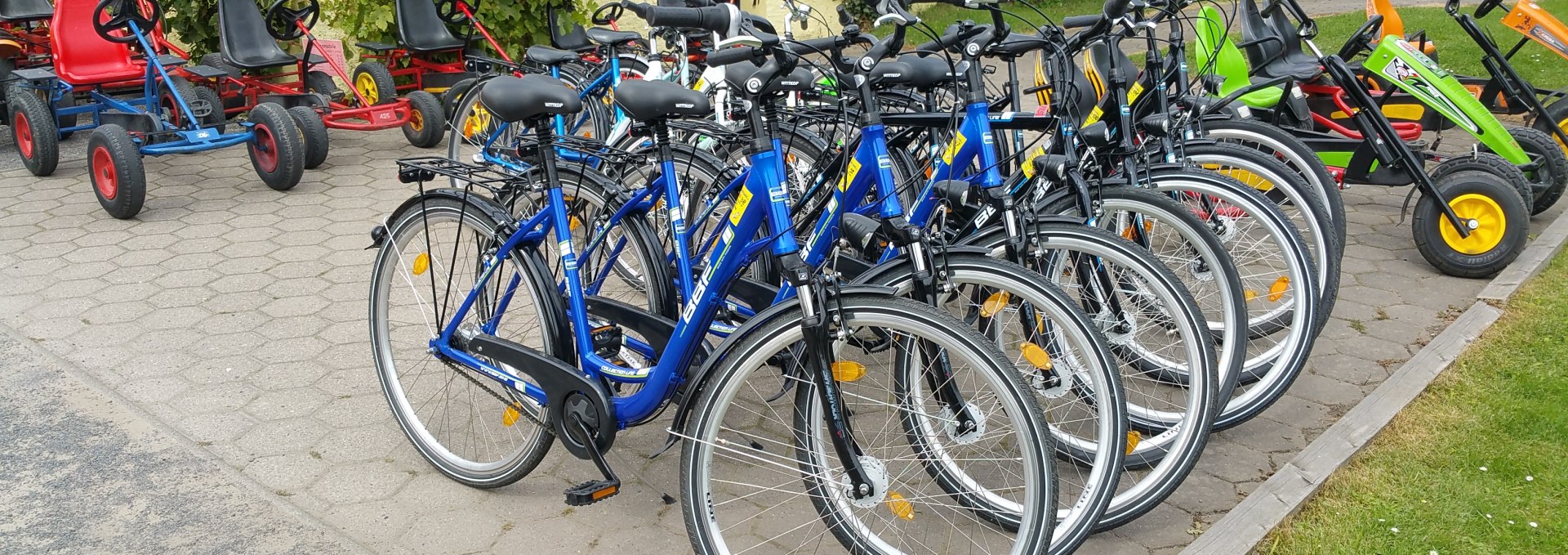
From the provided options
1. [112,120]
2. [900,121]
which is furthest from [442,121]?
[900,121]

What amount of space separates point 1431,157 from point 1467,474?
2.32 meters

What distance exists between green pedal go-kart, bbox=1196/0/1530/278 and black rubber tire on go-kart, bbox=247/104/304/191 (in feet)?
15.1

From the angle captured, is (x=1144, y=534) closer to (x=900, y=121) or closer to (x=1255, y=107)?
(x=900, y=121)

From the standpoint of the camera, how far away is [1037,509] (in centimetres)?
244

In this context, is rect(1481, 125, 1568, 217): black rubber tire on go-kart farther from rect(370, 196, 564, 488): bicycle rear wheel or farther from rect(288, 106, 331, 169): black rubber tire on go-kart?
rect(288, 106, 331, 169): black rubber tire on go-kart

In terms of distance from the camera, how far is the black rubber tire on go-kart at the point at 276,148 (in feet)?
20.8

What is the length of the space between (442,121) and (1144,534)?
5.70 metres

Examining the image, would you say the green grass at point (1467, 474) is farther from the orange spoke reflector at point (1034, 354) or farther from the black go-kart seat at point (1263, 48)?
the black go-kart seat at point (1263, 48)

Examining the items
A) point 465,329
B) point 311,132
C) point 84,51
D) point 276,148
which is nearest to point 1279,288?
point 465,329

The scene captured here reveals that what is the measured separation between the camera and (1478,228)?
489cm

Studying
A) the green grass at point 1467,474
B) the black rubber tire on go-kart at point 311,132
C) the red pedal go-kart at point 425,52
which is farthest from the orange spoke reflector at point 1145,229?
the black rubber tire on go-kart at point 311,132

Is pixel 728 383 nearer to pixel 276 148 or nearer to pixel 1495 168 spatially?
pixel 1495 168

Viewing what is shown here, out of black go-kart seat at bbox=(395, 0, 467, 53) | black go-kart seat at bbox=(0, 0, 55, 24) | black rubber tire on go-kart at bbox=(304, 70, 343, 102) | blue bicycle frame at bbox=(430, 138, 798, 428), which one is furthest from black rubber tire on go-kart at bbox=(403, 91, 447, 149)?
blue bicycle frame at bbox=(430, 138, 798, 428)

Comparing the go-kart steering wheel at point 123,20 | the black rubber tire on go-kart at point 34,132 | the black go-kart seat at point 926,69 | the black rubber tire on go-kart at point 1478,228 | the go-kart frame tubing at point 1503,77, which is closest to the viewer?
the black go-kart seat at point 926,69
